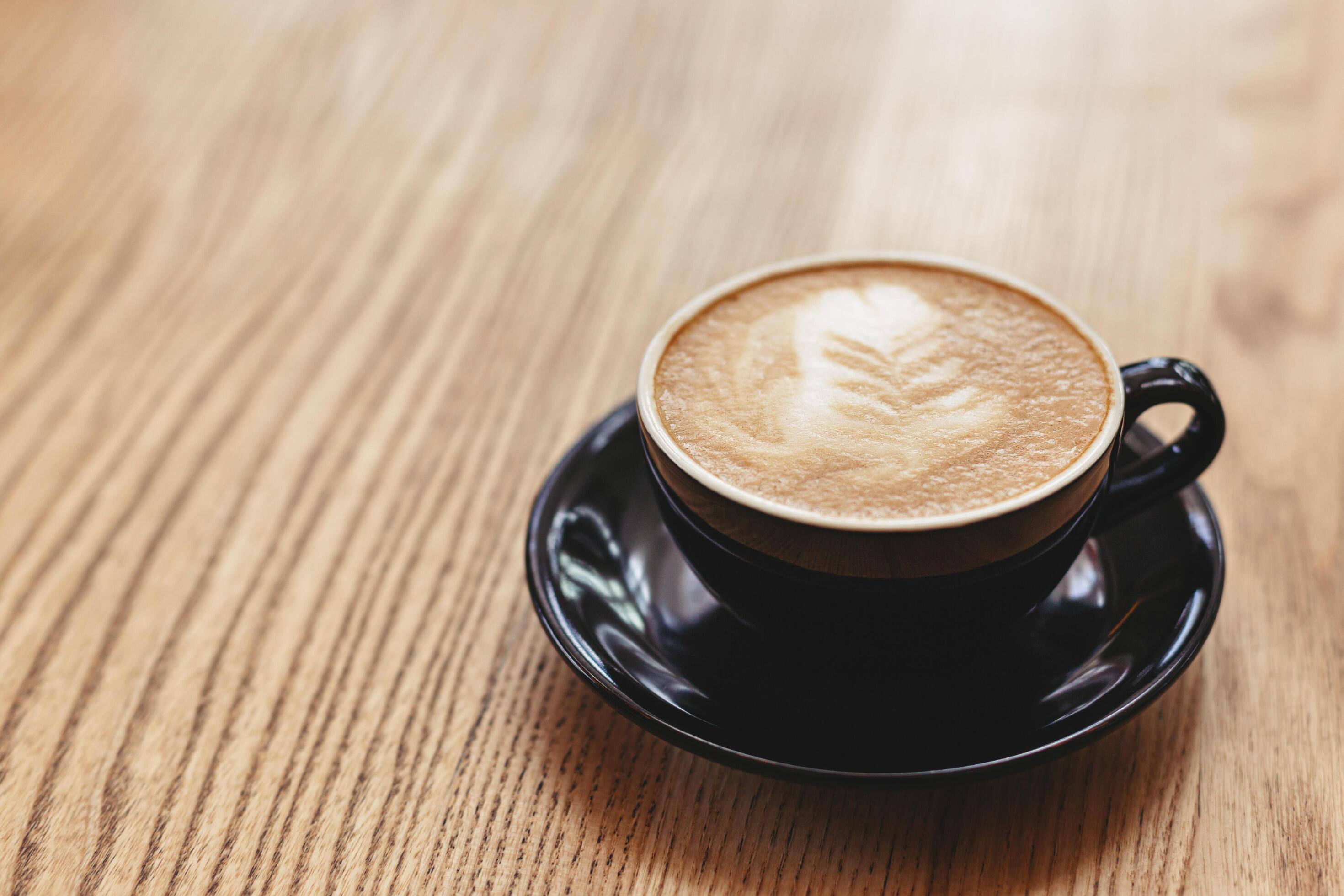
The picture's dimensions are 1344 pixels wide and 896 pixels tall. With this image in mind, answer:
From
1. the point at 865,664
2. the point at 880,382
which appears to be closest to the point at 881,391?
the point at 880,382

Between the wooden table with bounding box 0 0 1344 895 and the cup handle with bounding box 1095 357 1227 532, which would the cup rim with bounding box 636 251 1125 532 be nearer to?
the cup handle with bounding box 1095 357 1227 532

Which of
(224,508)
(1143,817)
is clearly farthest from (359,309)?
(1143,817)

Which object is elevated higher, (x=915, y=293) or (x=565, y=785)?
(x=915, y=293)

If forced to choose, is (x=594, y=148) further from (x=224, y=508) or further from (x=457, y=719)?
(x=457, y=719)

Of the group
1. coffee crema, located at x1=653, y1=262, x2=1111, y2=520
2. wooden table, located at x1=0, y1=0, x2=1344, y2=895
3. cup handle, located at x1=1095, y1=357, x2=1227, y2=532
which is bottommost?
wooden table, located at x1=0, y1=0, x2=1344, y2=895

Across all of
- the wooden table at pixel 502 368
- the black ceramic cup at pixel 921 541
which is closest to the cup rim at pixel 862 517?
the black ceramic cup at pixel 921 541

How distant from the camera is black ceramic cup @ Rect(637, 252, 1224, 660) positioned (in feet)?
1.46

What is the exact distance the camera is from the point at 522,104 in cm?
110

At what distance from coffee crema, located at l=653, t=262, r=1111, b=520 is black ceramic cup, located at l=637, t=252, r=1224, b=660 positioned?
0.01 metres

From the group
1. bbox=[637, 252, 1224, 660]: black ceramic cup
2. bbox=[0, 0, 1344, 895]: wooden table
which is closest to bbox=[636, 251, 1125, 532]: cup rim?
bbox=[637, 252, 1224, 660]: black ceramic cup

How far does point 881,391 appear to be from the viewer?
0.52m

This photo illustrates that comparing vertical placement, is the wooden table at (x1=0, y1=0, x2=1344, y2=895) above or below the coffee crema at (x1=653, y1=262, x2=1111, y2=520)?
below

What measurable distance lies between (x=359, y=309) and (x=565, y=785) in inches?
20.0

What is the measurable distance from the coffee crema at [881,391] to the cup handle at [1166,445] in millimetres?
21
